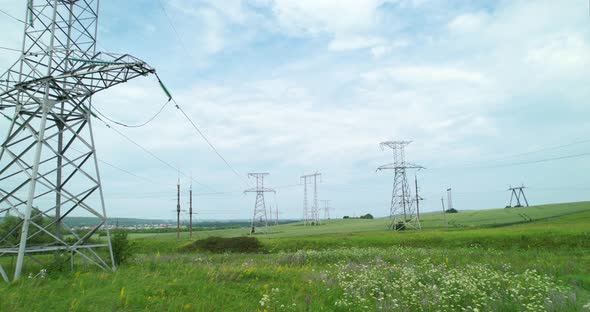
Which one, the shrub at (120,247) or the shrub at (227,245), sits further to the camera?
the shrub at (227,245)

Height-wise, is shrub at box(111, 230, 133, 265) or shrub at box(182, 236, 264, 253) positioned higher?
shrub at box(111, 230, 133, 265)

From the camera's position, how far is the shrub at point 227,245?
42.5m

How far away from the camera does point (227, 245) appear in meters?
44.3

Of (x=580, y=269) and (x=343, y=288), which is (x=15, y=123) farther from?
(x=580, y=269)

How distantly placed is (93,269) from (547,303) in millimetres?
14688

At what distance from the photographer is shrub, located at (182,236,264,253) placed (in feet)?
139

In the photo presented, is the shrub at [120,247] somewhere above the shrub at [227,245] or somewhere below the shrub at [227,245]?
above

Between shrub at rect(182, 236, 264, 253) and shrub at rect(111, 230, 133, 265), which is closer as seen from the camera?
shrub at rect(111, 230, 133, 265)

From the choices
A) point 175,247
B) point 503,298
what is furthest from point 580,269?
point 175,247

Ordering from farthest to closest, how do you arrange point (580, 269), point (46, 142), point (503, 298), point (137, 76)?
1. point (580, 269)
2. point (137, 76)
3. point (46, 142)
4. point (503, 298)

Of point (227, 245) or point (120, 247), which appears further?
point (227, 245)

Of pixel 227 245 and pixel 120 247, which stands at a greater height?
pixel 120 247

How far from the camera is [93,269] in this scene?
45.6 ft

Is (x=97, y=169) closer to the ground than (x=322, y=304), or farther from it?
farther from it
